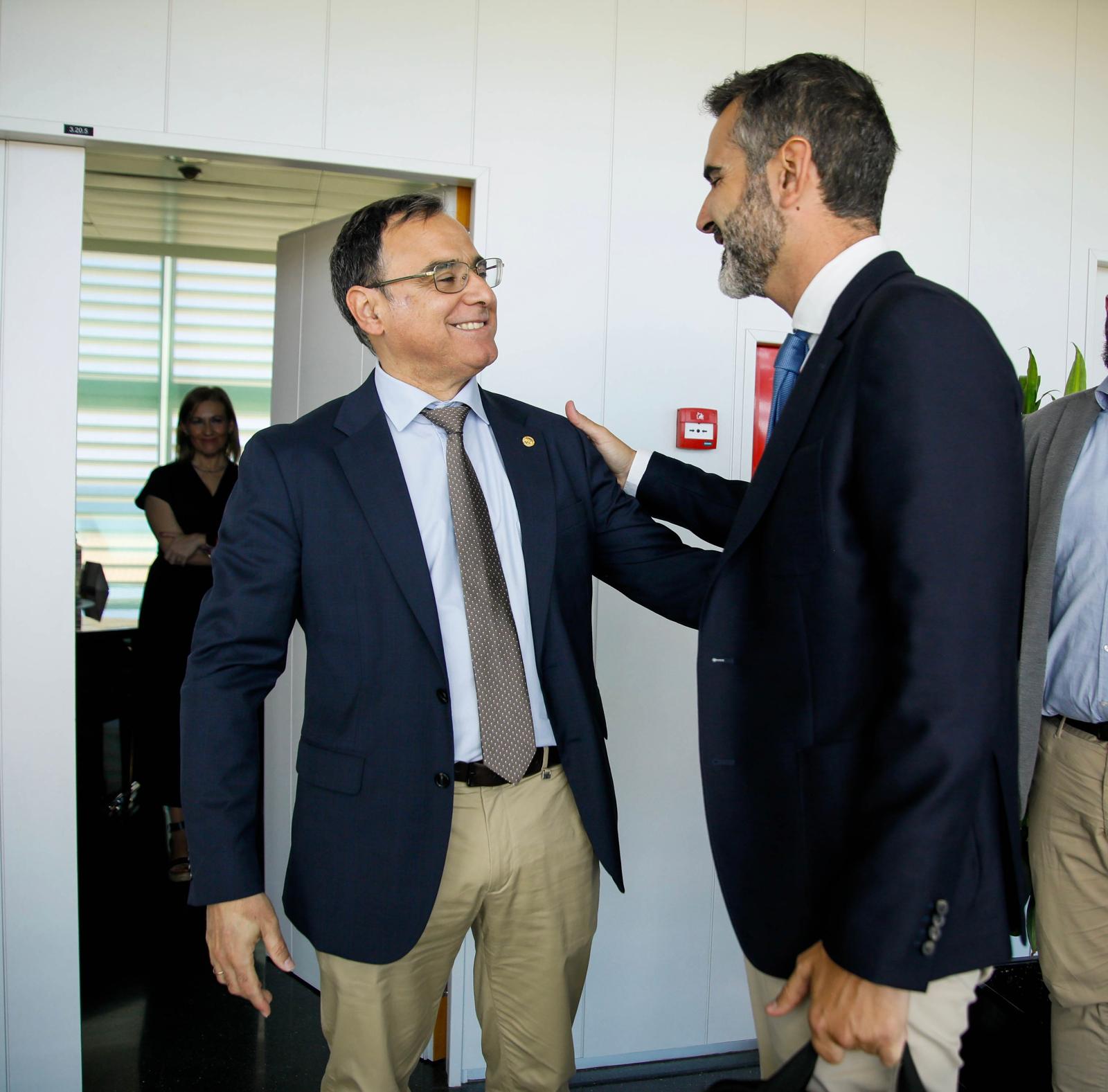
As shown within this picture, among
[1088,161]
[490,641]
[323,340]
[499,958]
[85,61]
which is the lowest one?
[499,958]

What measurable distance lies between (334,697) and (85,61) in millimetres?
1808

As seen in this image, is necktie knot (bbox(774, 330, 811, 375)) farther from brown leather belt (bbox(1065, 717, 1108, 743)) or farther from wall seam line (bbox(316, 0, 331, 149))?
wall seam line (bbox(316, 0, 331, 149))

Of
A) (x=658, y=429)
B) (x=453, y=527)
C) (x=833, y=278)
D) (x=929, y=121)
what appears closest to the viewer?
(x=833, y=278)

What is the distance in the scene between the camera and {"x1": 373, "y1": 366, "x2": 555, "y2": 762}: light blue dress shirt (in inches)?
A: 67.4

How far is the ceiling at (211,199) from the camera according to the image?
2.96m

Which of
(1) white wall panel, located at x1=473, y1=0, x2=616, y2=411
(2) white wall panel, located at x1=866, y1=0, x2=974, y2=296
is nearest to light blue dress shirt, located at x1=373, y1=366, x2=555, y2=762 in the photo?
(1) white wall panel, located at x1=473, y1=0, x2=616, y2=411

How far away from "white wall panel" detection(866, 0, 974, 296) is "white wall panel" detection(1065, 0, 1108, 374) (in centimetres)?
39

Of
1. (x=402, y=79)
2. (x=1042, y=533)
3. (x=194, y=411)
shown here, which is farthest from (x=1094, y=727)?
(x=194, y=411)

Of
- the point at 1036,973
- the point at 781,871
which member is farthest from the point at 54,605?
the point at 1036,973

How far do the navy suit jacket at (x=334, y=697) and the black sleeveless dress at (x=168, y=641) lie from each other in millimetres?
2397

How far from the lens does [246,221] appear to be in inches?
237

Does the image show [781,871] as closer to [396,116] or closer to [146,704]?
[396,116]

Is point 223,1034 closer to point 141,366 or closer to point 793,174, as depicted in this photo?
point 793,174

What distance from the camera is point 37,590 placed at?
253 centimetres
